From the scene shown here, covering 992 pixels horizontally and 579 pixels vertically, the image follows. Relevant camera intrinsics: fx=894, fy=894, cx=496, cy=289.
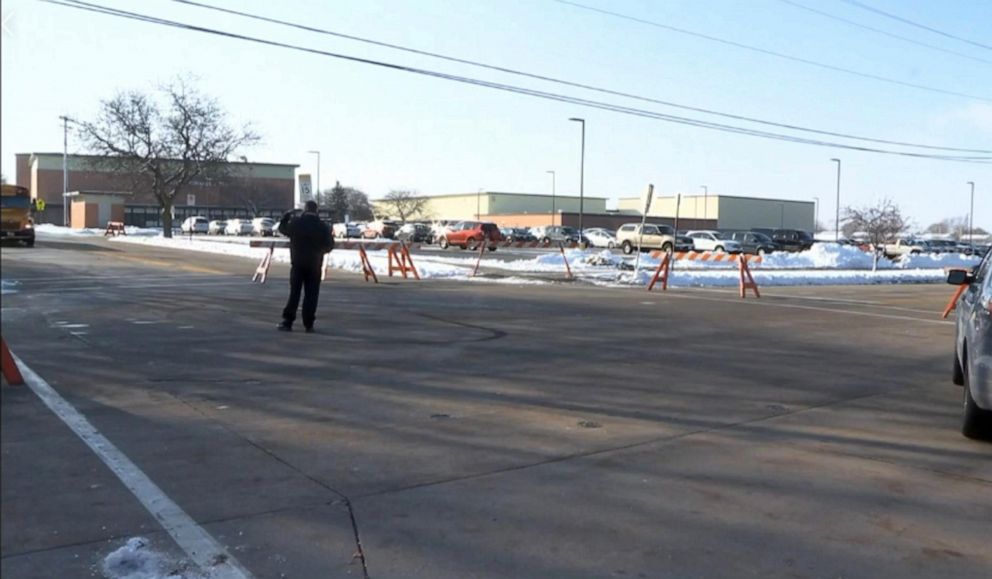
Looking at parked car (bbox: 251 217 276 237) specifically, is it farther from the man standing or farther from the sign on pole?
the man standing

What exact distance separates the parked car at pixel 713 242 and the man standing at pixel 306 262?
41.4m

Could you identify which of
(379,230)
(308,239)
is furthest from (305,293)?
(379,230)

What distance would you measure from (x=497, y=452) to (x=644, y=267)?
93.6ft

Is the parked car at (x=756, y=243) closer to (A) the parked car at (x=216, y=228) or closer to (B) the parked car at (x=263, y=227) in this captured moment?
(B) the parked car at (x=263, y=227)

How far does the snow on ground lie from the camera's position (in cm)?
2767

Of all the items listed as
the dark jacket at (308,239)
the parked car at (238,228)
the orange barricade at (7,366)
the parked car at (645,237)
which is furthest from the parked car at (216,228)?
the orange barricade at (7,366)

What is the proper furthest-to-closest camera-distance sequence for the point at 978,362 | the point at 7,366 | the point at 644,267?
the point at 644,267
the point at 978,362
the point at 7,366

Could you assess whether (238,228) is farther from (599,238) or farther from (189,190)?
(599,238)

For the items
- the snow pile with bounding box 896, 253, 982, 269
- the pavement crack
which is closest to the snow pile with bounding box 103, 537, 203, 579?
the pavement crack

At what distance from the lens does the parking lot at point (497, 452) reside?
4.56m

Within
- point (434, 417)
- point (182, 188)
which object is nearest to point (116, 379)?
point (434, 417)

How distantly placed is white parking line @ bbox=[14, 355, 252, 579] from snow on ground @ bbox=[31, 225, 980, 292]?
11.5 m

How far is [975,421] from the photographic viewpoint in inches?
280

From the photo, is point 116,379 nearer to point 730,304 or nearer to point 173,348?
point 173,348
